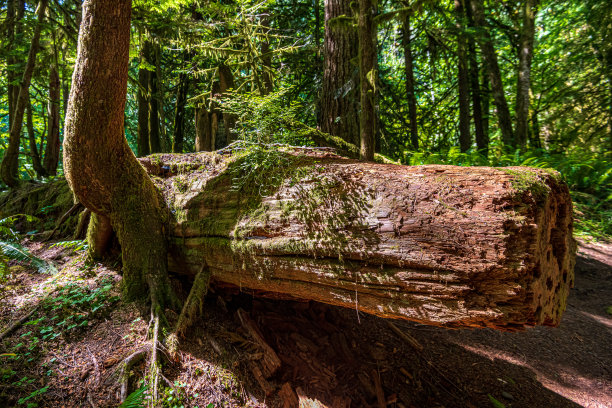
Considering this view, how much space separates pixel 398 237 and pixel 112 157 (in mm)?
3091

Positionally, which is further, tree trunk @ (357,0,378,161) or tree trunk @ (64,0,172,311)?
tree trunk @ (357,0,378,161)

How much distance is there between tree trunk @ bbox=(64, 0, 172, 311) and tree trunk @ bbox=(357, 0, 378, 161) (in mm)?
2480

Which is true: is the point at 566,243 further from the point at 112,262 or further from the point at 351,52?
the point at 112,262

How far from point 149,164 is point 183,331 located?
2.39 metres

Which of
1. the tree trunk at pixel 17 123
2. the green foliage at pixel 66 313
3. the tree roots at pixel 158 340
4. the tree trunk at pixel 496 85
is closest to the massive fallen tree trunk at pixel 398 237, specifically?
the tree roots at pixel 158 340

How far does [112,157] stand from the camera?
3.07m

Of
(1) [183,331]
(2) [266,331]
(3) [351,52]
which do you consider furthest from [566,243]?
(3) [351,52]

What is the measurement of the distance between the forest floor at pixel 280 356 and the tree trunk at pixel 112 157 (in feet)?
1.56

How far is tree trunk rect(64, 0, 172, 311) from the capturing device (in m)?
2.75

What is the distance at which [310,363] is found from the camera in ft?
10.4

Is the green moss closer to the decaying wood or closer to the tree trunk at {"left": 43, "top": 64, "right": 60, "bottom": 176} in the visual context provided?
the decaying wood

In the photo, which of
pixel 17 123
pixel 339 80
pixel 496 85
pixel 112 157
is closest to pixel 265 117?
pixel 112 157

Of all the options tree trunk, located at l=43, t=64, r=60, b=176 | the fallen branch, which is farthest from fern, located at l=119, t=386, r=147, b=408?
tree trunk, located at l=43, t=64, r=60, b=176

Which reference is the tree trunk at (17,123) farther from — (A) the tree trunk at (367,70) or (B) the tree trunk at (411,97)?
(B) the tree trunk at (411,97)
